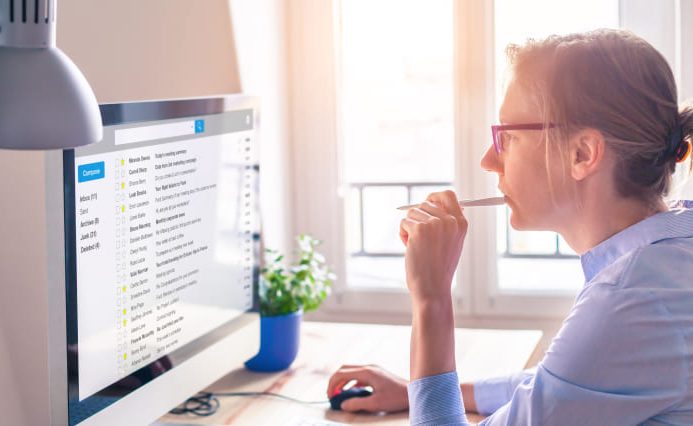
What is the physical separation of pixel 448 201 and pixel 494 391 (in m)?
0.40

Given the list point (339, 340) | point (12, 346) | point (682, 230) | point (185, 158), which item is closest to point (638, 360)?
point (682, 230)

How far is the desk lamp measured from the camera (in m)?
0.84

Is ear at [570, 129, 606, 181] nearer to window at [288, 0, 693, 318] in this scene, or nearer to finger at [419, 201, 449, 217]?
finger at [419, 201, 449, 217]

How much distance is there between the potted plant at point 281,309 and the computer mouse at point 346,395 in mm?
247

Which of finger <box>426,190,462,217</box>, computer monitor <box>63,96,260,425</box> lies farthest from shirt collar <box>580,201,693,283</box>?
Result: computer monitor <box>63,96,260,425</box>

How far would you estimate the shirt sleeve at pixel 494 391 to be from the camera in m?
1.58

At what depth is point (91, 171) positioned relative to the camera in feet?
3.91

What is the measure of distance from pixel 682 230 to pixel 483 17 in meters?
1.59

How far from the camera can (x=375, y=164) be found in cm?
285

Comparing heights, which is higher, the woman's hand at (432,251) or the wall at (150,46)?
the wall at (150,46)

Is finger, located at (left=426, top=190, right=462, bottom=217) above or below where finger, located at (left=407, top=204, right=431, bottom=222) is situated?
above

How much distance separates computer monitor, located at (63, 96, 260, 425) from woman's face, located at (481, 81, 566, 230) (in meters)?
0.50

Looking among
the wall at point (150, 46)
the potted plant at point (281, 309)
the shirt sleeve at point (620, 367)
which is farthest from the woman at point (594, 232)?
the wall at point (150, 46)

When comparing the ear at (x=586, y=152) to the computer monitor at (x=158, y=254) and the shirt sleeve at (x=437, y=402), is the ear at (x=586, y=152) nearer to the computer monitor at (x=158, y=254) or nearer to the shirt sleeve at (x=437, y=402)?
the shirt sleeve at (x=437, y=402)
